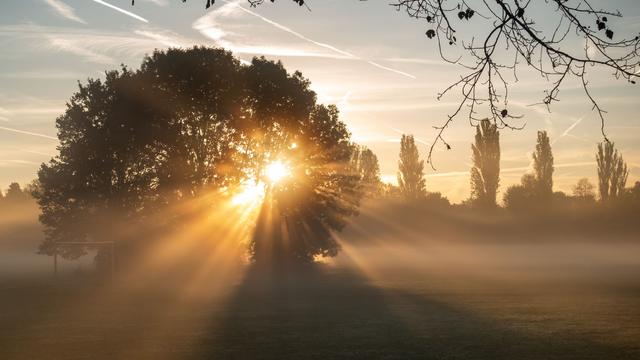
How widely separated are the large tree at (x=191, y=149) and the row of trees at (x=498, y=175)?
58.8m

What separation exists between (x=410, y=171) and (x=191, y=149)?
252 feet

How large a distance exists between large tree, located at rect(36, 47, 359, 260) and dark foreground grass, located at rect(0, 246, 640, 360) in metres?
11.1

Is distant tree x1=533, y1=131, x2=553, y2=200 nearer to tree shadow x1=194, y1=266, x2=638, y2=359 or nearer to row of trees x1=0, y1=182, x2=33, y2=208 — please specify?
tree shadow x1=194, y1=266, x2=638, y2=359

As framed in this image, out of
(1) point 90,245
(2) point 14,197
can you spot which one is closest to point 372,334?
(1) point 90,245

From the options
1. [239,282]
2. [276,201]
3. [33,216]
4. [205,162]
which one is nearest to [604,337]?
[239,282]

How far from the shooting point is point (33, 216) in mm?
152250

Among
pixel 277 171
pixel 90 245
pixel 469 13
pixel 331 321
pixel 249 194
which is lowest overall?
pixel 331 321

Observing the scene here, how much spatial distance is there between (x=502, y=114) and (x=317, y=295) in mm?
28839

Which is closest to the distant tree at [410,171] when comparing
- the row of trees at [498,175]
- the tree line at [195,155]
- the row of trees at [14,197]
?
the row of trees at [498,175]

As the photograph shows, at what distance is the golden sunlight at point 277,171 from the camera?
53.4m

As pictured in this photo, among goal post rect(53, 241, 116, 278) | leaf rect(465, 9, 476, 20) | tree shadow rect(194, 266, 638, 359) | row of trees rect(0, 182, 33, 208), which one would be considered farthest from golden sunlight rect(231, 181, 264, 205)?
row of trees rect(0, 182, 33, 208)

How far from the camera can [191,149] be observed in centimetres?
5256

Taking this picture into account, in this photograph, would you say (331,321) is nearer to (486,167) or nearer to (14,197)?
(486,167)

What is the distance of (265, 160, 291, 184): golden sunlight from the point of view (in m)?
53.4
